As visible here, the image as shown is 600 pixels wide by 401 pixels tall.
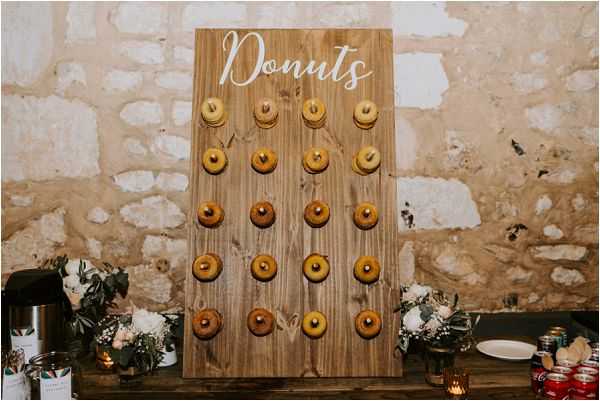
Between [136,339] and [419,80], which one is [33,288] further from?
[419,80]

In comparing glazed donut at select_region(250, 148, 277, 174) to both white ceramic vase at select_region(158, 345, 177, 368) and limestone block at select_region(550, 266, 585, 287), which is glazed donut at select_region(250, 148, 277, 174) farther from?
limestone block at select_region(550, 266, 585, 287)

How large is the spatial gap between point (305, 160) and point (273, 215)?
0.78ft

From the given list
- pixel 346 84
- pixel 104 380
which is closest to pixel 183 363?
pixel 104 380

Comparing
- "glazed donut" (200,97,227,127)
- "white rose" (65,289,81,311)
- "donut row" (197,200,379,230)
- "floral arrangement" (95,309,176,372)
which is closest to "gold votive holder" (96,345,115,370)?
"floral arrangement" (95,309,176,372)

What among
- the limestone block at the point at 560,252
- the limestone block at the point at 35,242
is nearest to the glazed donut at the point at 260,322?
the limestone block at the point at 35,242

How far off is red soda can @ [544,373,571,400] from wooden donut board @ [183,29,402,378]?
49cm

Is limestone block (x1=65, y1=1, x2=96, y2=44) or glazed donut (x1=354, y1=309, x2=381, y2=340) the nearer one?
glazed donut (x1=354, y1=309, x2=381, y2=340)

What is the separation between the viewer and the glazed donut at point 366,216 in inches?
73.4

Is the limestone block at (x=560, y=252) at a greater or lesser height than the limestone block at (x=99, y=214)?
lesser

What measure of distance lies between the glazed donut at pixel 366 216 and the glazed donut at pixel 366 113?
1.02 ft

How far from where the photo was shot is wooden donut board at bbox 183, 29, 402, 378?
1.84 metres

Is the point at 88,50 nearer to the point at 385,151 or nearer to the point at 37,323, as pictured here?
the point at 37,323

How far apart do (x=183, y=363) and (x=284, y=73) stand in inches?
44.8

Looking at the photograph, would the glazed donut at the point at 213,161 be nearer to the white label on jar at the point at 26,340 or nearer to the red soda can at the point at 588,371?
the white label on jar at the point at 26,340
